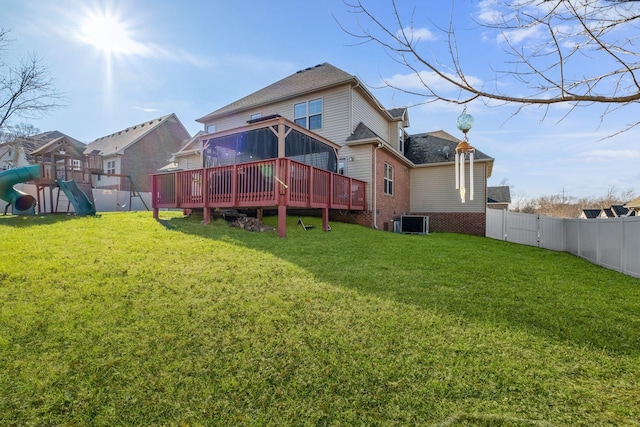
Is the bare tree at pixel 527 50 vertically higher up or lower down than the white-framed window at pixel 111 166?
lower down

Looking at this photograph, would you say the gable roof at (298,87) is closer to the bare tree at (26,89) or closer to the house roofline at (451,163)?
the house roofline at (451,163)

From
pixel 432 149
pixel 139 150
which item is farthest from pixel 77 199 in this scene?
pixel 432 149

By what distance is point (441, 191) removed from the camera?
52.5ft

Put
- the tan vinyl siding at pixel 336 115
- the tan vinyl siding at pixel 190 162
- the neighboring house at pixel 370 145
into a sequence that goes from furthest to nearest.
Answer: the tan vinyl siding at pixel 190 162, the tan vinyl siding at pixel 336 115, the neighboring house at pixel 370 145

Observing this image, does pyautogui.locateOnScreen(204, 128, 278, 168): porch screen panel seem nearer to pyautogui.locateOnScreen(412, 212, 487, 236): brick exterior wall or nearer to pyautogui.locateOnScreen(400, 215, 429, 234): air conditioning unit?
pyautogui.locateOnScreen(400, 215, 429, 234): air conditioning unit

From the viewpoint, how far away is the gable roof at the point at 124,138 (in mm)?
23259

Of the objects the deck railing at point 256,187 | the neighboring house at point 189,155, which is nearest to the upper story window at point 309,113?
the deck railing at point 256,187

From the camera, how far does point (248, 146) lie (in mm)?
11219

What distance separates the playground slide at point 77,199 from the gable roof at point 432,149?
15.9m

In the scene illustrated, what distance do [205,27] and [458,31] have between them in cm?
749

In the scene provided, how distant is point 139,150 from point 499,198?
36.6 metres

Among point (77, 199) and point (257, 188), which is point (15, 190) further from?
point (257, 188)

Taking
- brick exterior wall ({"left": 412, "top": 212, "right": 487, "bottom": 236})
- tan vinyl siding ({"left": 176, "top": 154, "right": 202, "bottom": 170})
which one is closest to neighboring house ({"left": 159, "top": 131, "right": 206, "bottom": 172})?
tan vinyl siding ({"left": 176, "top": 154, "right": 202, "bottom": 170})

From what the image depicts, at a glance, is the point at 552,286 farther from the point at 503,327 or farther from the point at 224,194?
the point at 224,194
